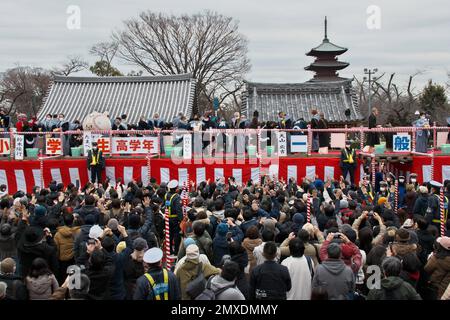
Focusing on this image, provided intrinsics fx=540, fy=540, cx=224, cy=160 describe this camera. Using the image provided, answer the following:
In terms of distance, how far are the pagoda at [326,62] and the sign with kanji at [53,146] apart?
26.2 m

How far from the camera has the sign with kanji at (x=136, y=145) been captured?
17.6 m

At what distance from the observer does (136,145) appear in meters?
17.7

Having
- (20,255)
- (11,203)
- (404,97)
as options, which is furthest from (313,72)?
(20,255)

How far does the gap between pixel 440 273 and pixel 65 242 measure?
5.32 m

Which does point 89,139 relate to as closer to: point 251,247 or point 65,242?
point 65,242

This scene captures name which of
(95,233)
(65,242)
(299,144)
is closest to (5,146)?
(299,144)

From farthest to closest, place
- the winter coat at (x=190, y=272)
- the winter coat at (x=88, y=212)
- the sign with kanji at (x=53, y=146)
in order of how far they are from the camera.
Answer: the sign with kanji at (x=53, y=146)
the winter coat at (x=88, y=212)
the winter coat at (x=190, y=272)

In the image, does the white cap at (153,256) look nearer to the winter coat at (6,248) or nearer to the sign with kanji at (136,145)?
the winter coat at (6,248)

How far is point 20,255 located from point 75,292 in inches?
79.7

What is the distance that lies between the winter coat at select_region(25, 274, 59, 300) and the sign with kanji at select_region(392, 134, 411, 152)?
13.7 m

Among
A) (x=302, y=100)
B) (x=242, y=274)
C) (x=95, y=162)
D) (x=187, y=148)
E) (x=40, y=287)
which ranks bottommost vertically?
(x=242, y=274)

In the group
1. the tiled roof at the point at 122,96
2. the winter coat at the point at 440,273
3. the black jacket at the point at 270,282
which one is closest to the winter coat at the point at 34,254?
the black jacket at the point at 270,282

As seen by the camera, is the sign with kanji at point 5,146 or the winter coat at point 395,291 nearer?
the winter coat at point 395,291

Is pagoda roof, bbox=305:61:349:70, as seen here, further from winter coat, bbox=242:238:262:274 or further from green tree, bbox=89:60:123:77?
winter coat, bbox=242:238:262:274
